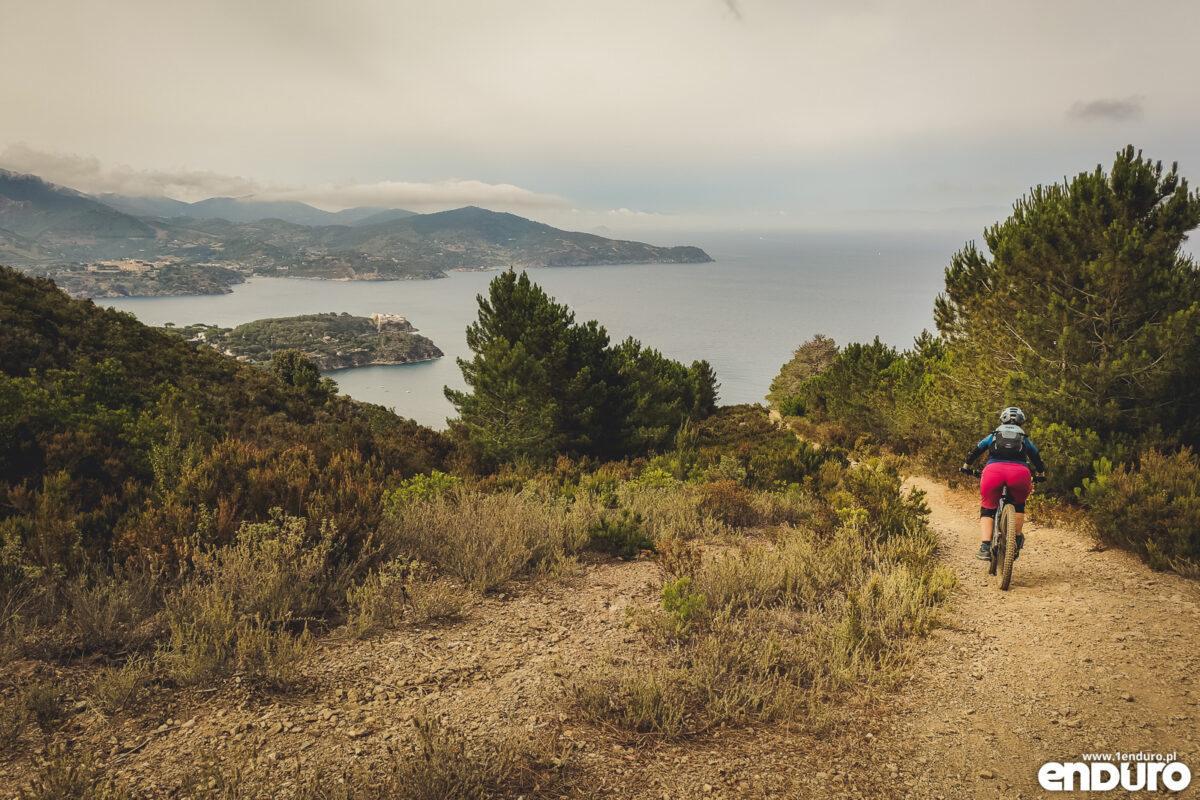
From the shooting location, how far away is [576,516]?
578cm

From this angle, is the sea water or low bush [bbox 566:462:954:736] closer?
low bush [bbox 566:462:954:736]

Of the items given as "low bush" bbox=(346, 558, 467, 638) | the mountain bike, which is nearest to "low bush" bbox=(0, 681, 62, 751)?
"low bush" bbox=(346, 558, 467, 638)

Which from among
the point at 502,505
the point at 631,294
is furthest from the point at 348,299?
the point at 502,505

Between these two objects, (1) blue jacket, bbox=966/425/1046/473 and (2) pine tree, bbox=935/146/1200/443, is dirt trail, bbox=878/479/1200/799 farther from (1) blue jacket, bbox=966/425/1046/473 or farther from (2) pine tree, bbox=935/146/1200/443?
(2) pine tree, bbox=935/146/1200/443

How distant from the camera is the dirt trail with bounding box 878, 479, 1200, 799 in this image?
105 inches

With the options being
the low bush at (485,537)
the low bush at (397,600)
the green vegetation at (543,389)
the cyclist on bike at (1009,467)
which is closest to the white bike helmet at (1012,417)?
the cyclist on bike at (1009,467)

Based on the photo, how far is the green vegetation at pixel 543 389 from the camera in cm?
1399

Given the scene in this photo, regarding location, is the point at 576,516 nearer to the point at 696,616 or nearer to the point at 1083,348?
the point at 696,616

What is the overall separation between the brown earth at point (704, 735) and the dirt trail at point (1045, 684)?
0.04 feet

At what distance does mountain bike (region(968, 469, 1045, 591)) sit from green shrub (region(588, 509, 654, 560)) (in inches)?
126

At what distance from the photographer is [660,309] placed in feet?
352

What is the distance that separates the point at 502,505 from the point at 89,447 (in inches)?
153

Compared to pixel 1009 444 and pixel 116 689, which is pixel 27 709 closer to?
pixel 116 689

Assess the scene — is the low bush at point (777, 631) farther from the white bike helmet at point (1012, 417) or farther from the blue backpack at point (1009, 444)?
the white bike helmet at point (1012, 417)
